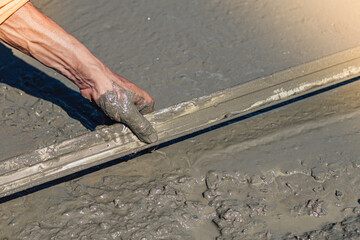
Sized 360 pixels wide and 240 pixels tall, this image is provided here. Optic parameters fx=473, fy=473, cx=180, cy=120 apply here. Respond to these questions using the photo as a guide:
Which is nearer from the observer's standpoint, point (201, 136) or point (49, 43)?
point (49, 43)

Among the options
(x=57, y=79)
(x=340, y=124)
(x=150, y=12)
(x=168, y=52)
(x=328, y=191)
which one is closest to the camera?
(x=328, y=191)

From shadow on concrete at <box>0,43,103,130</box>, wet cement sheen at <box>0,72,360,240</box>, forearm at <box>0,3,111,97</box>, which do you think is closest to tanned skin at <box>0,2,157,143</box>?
forearm at <box>0,3,111,97</box>

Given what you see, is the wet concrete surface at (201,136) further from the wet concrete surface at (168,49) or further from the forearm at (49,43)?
the forearm at (49,43)

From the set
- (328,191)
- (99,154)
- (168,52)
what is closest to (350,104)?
(328,191)

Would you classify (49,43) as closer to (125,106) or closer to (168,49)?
(125,106)

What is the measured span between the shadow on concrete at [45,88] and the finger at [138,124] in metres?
0.56

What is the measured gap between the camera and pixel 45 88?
292 centimetres

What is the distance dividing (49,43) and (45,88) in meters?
0.91

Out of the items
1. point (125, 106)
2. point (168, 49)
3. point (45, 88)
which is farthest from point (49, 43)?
point (168, 49)

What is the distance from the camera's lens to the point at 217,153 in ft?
8.20

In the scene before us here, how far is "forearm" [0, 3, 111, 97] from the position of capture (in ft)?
6.65

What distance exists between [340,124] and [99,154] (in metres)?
1.37

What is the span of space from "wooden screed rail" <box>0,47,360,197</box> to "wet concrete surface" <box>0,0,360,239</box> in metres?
0.19

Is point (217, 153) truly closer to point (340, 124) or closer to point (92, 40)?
point (340, 124)
